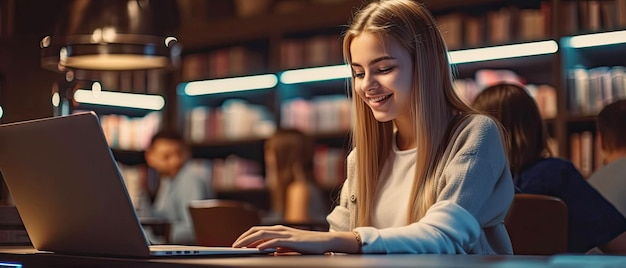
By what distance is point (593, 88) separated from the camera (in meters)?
4.41

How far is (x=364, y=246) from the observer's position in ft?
4.76

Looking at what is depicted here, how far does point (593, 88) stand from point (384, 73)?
114 inches

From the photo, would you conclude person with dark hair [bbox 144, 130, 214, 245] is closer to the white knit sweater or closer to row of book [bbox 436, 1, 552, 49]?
row of book [bbox 436, 1, 552, 49]

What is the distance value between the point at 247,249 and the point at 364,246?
0.62 feet

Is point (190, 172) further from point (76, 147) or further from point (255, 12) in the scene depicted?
point (76, 147)

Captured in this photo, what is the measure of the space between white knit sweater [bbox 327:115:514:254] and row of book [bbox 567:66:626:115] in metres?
2.83

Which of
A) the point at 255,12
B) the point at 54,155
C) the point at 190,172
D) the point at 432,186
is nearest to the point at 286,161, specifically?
the point at 190,172

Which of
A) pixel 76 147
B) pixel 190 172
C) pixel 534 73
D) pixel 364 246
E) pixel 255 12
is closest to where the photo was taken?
pixel 76 147

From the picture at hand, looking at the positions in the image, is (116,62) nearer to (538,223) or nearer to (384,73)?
(538,223)

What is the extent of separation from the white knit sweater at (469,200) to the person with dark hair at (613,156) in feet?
3.96

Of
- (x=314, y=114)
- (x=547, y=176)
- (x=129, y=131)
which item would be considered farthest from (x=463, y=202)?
(x=129, y=131)

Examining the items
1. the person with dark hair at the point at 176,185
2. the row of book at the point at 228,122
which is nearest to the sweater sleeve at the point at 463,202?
the person with dark hair at the point at 176,185

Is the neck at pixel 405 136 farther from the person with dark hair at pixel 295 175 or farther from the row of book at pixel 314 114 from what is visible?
the row of book at pixel 314 114

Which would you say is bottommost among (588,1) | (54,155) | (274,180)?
(274,180)
